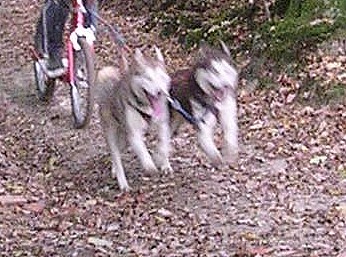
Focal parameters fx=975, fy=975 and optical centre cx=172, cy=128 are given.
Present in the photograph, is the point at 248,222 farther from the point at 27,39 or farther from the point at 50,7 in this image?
the point at 27,39

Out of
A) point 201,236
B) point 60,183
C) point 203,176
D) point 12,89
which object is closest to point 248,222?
point 201,236

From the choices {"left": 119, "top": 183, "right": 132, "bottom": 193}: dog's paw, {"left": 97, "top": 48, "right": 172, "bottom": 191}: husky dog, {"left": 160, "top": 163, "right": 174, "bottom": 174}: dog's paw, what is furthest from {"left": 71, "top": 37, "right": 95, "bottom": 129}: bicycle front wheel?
{"left": 119, "top": 183, "right": 132, "bottom": 193}: dog's paw

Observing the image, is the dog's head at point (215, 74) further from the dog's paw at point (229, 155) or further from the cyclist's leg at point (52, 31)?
the cyclist's leg at point (52, 31)

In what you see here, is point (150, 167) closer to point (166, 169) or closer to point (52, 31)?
point (166, 169)

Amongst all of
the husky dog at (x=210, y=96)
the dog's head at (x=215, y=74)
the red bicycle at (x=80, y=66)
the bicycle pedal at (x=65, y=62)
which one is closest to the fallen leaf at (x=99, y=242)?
the husky dog at (x=210, y=96)

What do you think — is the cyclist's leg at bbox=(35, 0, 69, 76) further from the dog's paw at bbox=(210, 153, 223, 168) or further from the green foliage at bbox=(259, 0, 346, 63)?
the dog's paw at bbox=(210, 153, 223, 168)

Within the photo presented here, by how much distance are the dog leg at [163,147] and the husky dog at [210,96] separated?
4.8 inches

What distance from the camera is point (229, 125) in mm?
6867

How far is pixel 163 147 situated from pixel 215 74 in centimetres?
73

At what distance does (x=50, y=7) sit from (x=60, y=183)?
217 cm

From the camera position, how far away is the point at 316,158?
740 cm

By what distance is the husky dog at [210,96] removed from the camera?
6.50 meters

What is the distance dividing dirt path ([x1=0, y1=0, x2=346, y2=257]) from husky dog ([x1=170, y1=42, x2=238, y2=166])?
1.16ft

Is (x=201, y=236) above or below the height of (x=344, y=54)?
below
